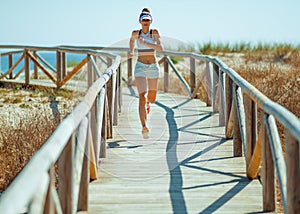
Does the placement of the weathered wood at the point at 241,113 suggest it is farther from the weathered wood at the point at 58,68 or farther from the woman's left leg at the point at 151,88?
the weathered wood at the point at 58,68

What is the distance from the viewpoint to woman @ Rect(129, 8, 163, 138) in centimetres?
673

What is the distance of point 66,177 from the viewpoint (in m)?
3.60

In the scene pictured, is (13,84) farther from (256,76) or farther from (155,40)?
(155,40)

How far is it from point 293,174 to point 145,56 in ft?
11.9

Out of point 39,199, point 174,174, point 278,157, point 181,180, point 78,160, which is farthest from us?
point 174,174

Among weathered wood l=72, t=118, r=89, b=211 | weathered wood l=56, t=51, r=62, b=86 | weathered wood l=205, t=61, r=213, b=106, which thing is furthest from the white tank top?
weathered wood l=56, t=51, r=62, b=86

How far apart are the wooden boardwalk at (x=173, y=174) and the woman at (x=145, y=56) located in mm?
578

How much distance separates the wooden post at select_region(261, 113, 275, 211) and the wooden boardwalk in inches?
4.1

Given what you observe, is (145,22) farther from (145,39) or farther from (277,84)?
(277,84)

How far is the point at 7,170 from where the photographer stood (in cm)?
673

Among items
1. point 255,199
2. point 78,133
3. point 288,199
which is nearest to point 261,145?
point 255,199

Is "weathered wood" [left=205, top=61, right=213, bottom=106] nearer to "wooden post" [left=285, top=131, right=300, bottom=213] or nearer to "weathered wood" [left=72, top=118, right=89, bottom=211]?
"weathered wood" [left=72, top=118, right=89, bottom=211]

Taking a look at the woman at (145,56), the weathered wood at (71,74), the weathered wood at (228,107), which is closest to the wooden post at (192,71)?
the weathered wood at (71,74)

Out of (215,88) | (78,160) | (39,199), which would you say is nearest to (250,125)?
(78,160)
